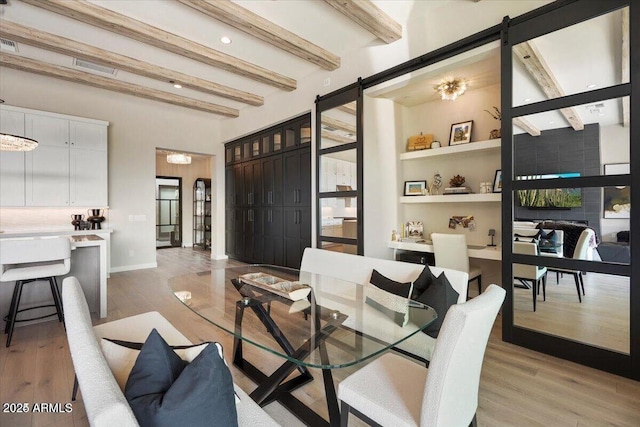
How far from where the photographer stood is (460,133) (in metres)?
4.05

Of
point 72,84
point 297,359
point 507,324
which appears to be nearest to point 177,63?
point 72,84

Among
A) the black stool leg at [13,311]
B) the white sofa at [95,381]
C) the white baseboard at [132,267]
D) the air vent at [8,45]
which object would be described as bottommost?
the white baseboard at [132,267]

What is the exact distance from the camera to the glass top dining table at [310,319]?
136 cm

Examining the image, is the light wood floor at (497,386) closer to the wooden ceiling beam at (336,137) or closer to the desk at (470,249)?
the desk at (470,249)

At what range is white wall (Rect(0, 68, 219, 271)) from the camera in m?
5.16

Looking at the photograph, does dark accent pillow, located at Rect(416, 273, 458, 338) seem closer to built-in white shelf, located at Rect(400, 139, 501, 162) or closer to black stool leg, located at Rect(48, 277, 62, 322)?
built-in white shelf, located at Rect(400, 139, 501, 162)

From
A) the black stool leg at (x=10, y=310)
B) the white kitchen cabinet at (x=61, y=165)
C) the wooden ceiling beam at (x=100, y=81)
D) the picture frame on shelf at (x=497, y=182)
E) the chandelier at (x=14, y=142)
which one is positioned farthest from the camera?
the white kitchen cabinet at (x=61, y=165)

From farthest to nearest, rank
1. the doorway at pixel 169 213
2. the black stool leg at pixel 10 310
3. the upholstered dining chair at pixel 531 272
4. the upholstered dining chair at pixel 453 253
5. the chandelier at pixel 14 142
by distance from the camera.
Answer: the doorway at pixel 169 213 < the chandelier at pixel 14 142 < the upholstered dining chair at pixel 453 253 < the black stool leg at pixel 10 310 < the upholstered dining chair at pixel 531 272

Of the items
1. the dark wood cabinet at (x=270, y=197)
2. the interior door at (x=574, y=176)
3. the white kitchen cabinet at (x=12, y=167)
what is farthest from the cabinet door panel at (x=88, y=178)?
the interior door at (x=574, y=176)

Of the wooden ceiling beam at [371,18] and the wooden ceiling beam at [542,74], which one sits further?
the wooden ceiling beam at [371,18]

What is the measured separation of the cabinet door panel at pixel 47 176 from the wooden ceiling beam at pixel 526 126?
20.7ft

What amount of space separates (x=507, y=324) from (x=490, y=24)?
2.77 metres

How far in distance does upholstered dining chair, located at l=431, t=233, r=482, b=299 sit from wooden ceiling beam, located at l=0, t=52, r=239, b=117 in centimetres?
491

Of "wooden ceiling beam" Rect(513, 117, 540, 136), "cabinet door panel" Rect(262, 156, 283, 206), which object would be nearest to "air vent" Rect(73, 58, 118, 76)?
"cabinet door panel" Rect(262, 156, 283, 206)
